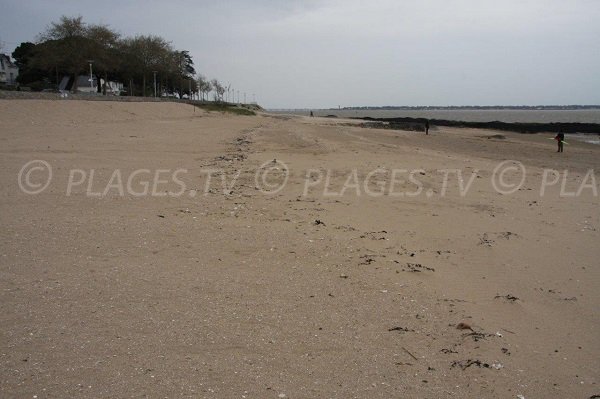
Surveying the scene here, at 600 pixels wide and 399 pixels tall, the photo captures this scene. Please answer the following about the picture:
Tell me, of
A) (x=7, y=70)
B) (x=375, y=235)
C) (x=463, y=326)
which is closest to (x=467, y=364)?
(x=463, y=326)

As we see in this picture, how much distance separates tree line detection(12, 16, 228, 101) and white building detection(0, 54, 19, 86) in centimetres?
120

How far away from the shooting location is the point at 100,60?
159 feet

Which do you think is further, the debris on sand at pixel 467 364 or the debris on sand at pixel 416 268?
the debris on sand at pixel 416 268

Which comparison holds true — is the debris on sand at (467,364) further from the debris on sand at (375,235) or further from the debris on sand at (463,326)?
the debris on sand at (375,235)

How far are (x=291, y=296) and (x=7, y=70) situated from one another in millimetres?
92513

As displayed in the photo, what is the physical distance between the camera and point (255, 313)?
3.86 metres

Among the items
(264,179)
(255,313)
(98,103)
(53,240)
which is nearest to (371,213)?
(264,179)

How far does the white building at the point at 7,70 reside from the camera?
251 feet

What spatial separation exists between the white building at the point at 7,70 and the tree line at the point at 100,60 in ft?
3.95

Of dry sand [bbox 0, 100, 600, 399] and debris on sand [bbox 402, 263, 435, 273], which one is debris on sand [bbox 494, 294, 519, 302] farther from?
debris on sand [bbox 402, 263, 435, 273]

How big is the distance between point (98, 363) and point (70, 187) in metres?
6.01

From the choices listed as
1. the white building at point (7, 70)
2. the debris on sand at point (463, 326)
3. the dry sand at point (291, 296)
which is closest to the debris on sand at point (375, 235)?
the dry sand at point (291, 296)

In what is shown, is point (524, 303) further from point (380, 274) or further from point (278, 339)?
point (278, 339)

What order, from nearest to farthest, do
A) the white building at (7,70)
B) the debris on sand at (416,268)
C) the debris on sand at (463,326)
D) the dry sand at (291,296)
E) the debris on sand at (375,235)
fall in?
the dry sand at (291,296) < the debris on sand at (463,326) < the debris on sand at (416,268) < the debris on sand at (375,235) < the white building at (7,70)
